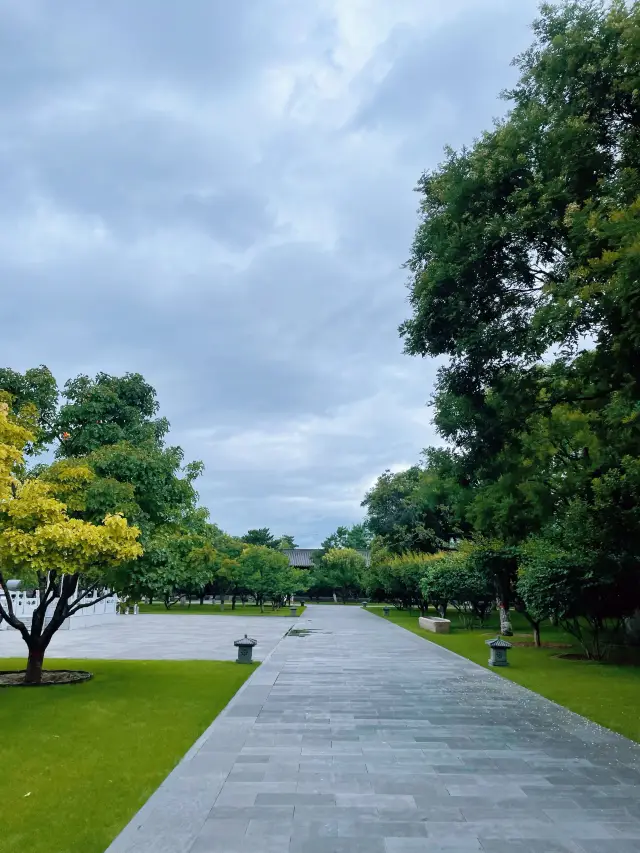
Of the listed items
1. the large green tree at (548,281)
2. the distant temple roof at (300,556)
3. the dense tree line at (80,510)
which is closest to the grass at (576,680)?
the large green tree at (548,281)

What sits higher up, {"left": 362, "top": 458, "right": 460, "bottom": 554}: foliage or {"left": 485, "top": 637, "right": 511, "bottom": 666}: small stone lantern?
{"left": 362, "top": 458, "right": 460, "bottom": 554}: foliage

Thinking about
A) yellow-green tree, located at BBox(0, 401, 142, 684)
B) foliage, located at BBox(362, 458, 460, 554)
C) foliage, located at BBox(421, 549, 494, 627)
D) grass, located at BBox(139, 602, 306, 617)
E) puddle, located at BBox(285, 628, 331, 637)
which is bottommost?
grass, located at BBox(139, 602, 306, 617)

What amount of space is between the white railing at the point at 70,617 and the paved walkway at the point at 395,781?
15.2 meters

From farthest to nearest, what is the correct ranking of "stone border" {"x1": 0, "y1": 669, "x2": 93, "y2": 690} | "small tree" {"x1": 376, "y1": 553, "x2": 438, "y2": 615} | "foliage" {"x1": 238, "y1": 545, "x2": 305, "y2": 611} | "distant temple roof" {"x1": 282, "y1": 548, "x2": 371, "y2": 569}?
"distant temple roof" {"x1": 282, "y1": 548, "x2": 371, "y2": 569} < "foliage" {"x1": 238, "y1": 545, "x2": 305, "y2": 611} < "small tree" {"x1": 376, "y1": 553, "x2": 438, "y2": 615} < "stone border" {"x1": 0, "y1": 669, "x2": 93, "y2": 690}

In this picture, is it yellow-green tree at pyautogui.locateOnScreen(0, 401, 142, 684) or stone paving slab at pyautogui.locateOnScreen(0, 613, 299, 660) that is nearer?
yellow-green tree at pyautogui.locateOnScreen(0, 401, 142, 684)

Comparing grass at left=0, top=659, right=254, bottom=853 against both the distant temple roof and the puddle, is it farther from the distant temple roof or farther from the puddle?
the distant temple roof

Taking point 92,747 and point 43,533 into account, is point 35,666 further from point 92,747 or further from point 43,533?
point 92,747

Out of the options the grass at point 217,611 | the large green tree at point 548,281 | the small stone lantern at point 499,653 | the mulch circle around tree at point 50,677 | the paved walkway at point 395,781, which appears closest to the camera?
the paved walkway at point 395,781

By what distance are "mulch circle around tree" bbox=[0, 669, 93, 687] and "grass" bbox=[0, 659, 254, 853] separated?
35 centimetres

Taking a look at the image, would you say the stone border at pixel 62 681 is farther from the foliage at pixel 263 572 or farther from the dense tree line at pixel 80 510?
the foliage at pixel 263 572

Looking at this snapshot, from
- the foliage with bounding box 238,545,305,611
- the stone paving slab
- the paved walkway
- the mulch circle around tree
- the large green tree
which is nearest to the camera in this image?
the paved walkway

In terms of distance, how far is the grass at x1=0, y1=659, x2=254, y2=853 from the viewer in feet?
16.3

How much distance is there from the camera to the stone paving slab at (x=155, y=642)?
17.0 meters

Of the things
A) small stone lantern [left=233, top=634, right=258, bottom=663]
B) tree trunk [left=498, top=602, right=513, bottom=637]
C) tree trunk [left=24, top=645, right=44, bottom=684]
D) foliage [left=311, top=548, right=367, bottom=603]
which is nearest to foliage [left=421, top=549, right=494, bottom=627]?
tree trunk [left=498, top=602, right=513, bottom=637]
